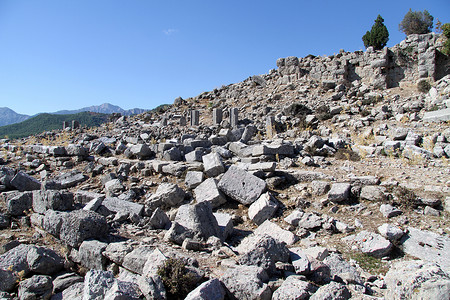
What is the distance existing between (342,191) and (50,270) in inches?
228

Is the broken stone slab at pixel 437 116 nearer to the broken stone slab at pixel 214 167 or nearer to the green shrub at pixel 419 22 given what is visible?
the broken stone slab at pixel 214 167

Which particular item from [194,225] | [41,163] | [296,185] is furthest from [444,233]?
[41,163]

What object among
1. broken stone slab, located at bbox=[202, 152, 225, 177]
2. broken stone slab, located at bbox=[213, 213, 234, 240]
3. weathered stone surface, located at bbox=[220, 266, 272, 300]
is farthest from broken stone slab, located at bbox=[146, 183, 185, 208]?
weathered stone surface, located at bbox=[220, 266, 272, 300]

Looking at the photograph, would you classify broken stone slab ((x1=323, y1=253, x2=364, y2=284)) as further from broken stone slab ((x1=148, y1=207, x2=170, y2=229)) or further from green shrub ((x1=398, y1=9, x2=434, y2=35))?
green shrub ((x1=398, y1=9, x2=434, y2=35))

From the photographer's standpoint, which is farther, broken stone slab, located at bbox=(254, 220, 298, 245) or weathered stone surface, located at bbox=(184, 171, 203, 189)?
weathered stone surface, located at bbox=(184, 171, 203, 189)

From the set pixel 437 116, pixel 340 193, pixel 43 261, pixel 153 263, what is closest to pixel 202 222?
pixel 153 263

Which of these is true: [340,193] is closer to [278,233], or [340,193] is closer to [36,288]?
[278,233]

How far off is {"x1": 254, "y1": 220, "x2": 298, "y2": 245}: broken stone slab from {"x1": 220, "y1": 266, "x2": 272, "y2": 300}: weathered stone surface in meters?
1.77

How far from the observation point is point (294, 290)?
3072mm

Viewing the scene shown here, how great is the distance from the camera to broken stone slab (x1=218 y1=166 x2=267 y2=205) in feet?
21.3

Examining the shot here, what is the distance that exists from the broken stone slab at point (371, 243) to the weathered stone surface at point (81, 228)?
451cm

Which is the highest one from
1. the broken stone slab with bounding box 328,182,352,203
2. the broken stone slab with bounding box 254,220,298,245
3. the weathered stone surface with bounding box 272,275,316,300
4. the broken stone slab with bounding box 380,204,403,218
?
the broken stone slab with bounding box 328,182,352,203

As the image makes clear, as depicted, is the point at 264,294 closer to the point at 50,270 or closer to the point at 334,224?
the point at 334,224

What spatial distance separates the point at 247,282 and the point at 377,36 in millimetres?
30865
